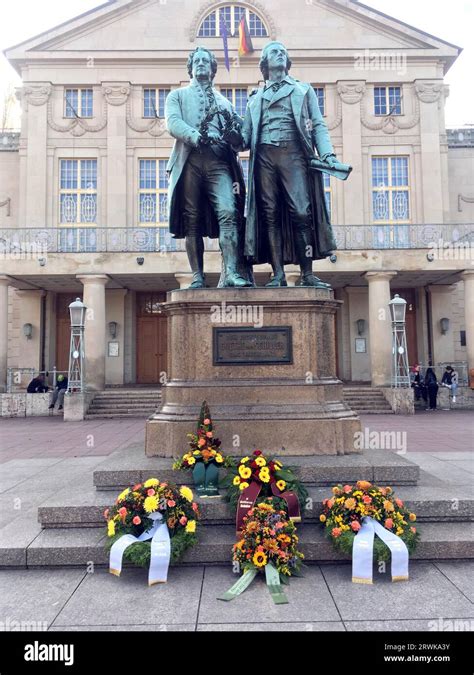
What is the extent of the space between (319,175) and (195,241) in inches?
66.6

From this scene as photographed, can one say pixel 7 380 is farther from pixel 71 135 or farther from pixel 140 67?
pixel 140 67

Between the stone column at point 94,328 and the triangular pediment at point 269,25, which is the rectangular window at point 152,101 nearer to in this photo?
the triangular pediment at point 269,25

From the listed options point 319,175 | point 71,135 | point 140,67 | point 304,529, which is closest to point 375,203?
point 140,67

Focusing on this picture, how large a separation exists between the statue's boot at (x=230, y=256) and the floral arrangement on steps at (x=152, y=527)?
2.69 metres

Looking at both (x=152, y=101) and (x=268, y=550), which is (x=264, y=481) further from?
(x=152, y=101)

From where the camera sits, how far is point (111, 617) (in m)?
3.36

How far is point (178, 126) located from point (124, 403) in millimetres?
15816

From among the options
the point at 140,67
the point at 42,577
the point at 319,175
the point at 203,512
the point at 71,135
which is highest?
the point at 140,67

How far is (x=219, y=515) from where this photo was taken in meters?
4.52

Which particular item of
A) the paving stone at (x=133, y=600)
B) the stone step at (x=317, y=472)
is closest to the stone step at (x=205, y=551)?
the paving stone at (x=133, y=600)

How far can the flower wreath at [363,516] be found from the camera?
3994 mm

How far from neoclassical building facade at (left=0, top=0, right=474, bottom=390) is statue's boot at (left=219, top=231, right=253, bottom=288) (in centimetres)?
1903

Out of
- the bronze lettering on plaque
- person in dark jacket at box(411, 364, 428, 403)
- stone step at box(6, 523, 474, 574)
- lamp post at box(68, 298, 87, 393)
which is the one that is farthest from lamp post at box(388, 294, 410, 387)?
stone step at box(6, 523, 474, 574)

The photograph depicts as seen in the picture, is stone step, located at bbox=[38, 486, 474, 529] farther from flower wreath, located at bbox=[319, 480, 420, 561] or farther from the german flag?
the german flag
